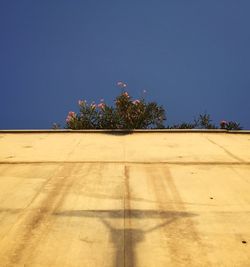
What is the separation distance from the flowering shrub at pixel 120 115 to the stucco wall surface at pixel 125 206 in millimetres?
2419

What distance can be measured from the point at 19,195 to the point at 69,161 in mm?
1455

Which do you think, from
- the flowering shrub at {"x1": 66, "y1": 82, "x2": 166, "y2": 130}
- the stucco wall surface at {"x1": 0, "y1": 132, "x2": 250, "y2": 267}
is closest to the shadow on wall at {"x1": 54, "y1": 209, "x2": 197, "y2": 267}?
the stucco wall surface at {"x1": 0, "y1": 132, "x2": 250, "y2": 267}

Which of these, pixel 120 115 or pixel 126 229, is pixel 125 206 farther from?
pixel 120 115

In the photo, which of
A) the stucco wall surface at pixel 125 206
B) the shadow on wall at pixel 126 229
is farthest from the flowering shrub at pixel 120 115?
the shadow on wall at pixel 126 229

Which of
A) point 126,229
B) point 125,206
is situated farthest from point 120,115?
point 126,229

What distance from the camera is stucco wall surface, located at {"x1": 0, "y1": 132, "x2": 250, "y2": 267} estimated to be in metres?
2.68

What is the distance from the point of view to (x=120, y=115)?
8.47 metres

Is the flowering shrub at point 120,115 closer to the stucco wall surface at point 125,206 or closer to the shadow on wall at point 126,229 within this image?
the stucco wall surface at point 125,206

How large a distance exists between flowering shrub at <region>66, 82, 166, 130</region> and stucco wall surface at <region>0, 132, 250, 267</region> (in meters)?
2.42

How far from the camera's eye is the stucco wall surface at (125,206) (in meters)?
2.68

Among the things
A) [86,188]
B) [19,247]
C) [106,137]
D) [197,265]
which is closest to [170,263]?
[197,265]

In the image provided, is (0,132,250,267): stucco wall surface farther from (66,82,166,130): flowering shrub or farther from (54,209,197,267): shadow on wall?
(66,82,166,130): flowering shrub

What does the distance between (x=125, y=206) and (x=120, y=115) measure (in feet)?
16.7

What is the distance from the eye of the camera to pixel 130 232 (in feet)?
9.81
